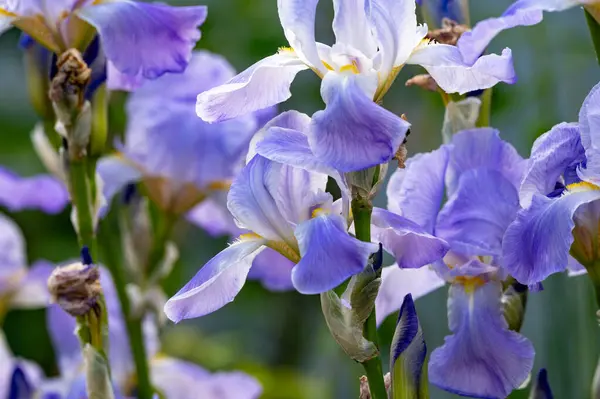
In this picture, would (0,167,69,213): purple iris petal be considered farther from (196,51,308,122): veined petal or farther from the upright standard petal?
(196,51,308,122): veined petal

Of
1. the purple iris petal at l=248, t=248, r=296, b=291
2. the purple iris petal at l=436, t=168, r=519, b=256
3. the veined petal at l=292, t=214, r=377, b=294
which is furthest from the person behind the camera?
the purple iris petal at l=248, t=248, r=296, b=291

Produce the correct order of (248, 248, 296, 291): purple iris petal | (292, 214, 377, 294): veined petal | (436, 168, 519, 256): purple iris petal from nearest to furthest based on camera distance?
(292, 214, 377, 294): veined petal → (436, 168, 519, 256): purple iris petal → (248, 248, 296, 291): purple iris petal

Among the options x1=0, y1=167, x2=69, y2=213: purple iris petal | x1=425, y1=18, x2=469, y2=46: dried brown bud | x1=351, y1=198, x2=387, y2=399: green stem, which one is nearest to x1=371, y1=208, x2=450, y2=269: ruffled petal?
x1=351, y1=198, x2=387, y2=399: green stem

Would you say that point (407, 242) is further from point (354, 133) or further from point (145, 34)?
point (145, 34)

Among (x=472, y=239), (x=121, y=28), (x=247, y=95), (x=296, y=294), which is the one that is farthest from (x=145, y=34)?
(x=296, y=294)

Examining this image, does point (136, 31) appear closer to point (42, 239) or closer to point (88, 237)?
point (88, 237)

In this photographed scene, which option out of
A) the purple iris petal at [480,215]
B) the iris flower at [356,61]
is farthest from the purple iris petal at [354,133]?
the purple iris petal at [480,215]
